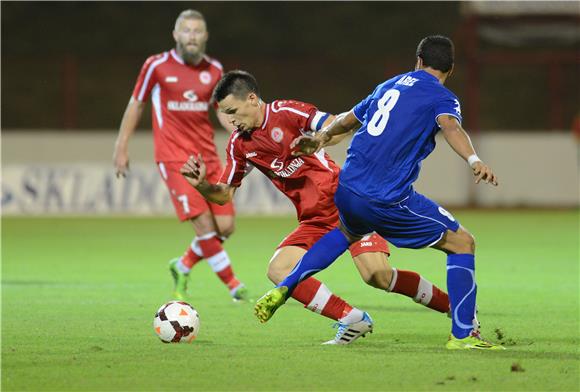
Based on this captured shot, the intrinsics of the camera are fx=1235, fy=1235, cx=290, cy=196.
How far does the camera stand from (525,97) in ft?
114

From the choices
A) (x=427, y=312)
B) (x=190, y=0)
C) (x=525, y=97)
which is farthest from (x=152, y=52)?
(x=427, y=312)

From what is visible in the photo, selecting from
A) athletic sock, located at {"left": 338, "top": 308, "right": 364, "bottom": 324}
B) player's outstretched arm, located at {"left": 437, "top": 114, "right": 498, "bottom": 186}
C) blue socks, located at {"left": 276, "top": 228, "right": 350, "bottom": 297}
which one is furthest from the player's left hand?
athletic sock, located at {"left": 338, "top": 308, "right": 364, "bottom": 324}

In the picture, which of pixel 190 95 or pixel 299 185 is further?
pixel 190 95

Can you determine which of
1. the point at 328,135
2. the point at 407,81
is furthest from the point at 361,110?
the point at 407,81

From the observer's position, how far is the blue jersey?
695 centimetres

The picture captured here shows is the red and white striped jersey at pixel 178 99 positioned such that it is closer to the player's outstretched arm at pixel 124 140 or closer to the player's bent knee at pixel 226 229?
the player's outstretched arm at pixel 124 140

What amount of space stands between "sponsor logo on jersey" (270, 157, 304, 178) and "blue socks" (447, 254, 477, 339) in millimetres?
1265

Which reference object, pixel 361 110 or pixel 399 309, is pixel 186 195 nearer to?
pixel 399 309

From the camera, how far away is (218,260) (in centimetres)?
1005

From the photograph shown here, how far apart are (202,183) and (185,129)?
3048 millimetres

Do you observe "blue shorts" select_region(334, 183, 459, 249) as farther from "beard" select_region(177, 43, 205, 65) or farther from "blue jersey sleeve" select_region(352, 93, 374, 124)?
"beard" select_region(177, 43, 205, 65)

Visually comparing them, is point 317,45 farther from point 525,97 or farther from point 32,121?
point 32,121

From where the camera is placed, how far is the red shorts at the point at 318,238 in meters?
7.62

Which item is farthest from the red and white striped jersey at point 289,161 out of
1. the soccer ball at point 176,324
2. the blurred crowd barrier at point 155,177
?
the blurred crowd barrier at point 155,177
